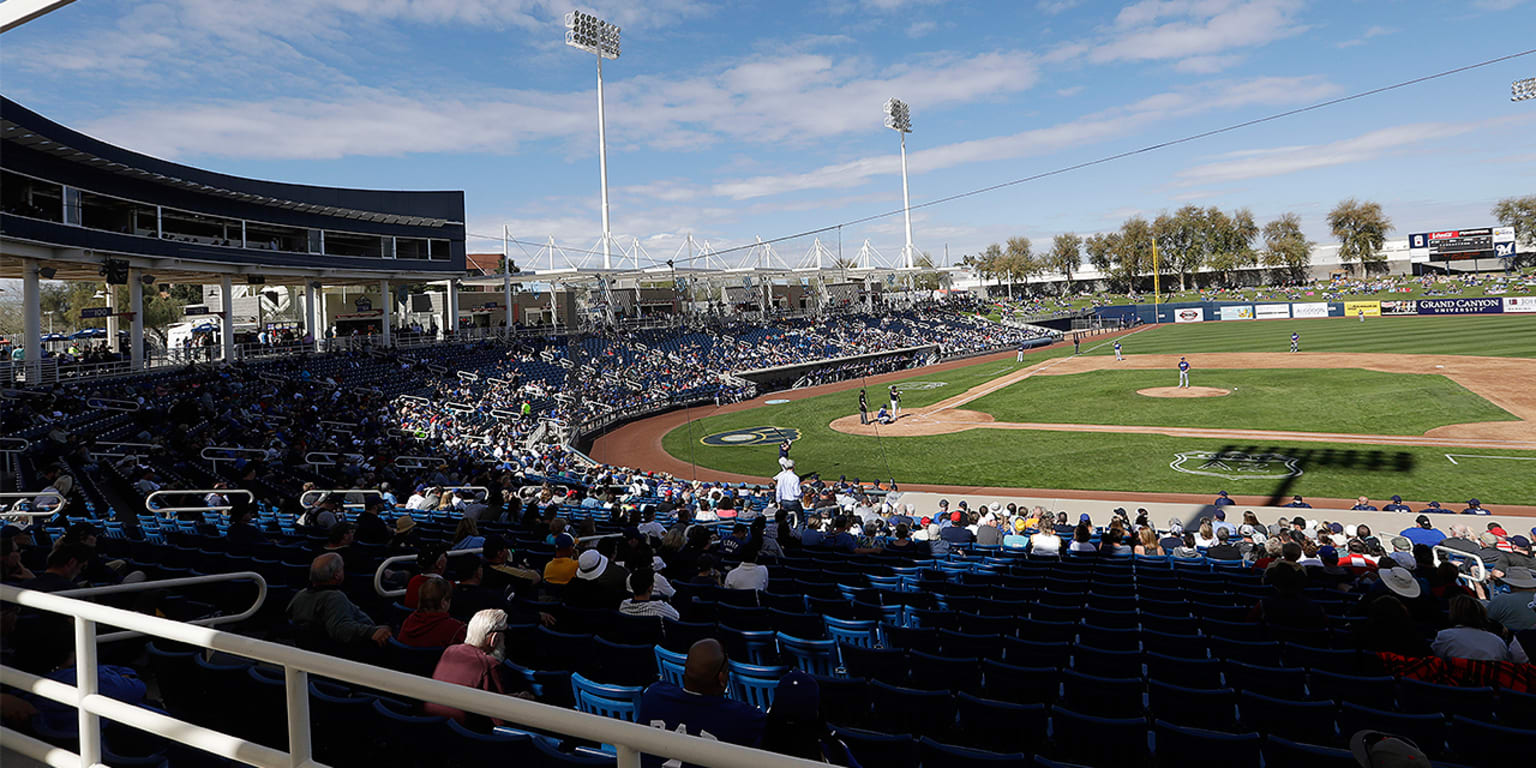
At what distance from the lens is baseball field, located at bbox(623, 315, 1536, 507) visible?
23.6 meters

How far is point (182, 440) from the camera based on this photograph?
19.5 meters

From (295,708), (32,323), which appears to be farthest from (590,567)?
(32,323)

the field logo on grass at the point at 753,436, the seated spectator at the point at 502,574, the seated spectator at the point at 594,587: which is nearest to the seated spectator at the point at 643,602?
the seated spectator at the point at 594,587

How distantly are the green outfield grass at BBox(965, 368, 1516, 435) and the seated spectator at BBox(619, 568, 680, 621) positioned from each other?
29433 mm

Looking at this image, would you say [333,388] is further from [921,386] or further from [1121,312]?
[1121,312]

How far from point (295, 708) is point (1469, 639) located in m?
7.28

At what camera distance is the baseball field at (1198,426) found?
2362cm

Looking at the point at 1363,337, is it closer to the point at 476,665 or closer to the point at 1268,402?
the point at 1268,402

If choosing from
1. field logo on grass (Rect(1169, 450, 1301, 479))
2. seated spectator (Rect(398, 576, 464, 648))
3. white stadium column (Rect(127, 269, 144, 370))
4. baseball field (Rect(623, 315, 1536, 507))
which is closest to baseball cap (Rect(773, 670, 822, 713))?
seated spectator (Rect(398, 576, 464, 648))

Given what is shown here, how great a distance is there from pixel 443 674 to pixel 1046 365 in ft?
174

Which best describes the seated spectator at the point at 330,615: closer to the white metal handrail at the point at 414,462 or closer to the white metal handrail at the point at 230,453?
the white metal handrail at the point at 230,453

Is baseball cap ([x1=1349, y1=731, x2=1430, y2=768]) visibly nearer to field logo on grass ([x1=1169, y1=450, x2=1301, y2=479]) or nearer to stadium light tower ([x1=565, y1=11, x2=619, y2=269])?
field logo on grass ([x1=1169, y1=450, x2=1301, y2=479])

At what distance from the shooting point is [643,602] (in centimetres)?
650

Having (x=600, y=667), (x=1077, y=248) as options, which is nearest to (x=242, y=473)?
(x=600, y=667)
